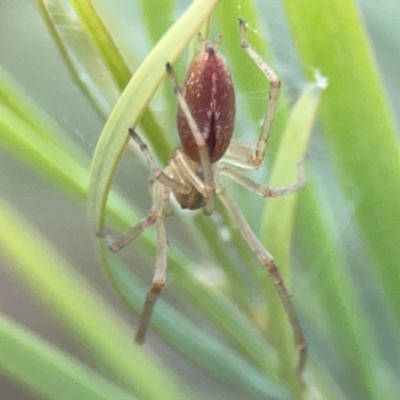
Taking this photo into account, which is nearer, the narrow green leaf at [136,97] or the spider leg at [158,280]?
the narrow green leaf at [136,97]

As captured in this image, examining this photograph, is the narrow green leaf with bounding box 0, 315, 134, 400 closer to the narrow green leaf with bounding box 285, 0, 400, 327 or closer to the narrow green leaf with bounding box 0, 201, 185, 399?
the narrow green leaf with bounding box 0, 201, 185, 399

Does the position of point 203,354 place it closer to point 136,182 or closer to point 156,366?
point 156,366

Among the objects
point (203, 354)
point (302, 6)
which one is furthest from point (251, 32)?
point (203, 354)

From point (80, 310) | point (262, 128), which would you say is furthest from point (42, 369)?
point (262, 128)

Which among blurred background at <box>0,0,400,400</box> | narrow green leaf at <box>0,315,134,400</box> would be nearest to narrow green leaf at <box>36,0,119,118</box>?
blurred background at <box>0,0,400,400</box>

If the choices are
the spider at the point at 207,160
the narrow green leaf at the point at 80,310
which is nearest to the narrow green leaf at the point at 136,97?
the spider at the point at 207,160

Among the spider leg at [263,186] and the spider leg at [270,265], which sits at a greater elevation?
the spider leg at [263,186]

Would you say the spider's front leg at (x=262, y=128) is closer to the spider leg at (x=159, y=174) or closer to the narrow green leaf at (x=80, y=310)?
the spider leg at (x=159, y=174)
